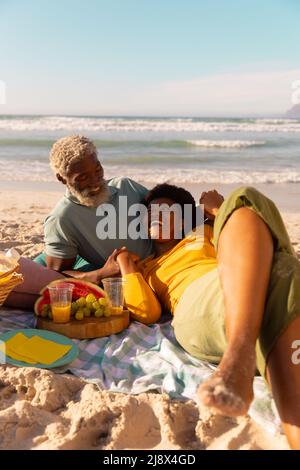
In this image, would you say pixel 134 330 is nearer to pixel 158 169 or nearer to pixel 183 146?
pixel 158 169

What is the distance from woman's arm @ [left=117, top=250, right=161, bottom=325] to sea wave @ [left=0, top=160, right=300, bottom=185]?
6.74 meters

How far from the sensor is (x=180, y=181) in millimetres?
10000

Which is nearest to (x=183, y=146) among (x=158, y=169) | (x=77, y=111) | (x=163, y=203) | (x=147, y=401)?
(x=158, y=169)

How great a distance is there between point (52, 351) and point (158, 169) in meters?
9.20

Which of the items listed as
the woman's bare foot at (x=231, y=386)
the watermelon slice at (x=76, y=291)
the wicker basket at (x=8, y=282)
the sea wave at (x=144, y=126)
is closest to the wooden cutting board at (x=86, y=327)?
the watermelon slice at (x=76, y=291)

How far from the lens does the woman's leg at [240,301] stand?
5.49ft

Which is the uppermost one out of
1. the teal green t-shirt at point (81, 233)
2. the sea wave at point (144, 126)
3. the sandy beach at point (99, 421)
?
the sea wave at point (144, 126)

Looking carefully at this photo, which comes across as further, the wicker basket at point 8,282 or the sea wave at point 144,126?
the sea wave at point 144,126

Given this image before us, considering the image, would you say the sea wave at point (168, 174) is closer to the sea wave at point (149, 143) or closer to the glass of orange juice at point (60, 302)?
the sea wave at point (149, 143)

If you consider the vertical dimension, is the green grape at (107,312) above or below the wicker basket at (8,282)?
below

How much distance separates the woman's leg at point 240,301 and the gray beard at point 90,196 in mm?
1446

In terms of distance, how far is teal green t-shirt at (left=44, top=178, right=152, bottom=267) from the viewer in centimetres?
351

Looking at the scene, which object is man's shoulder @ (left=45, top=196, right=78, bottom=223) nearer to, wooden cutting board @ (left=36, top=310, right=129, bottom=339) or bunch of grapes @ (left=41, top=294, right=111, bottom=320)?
bunch of grapes @ (left=41, top=294, right=111, bottom=320)

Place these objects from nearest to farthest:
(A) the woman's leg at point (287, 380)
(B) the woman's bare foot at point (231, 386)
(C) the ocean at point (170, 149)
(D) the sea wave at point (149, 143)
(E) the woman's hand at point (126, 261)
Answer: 1. (B) the woman's bare foot at point (231, 386)
2. (A) the woman's leg at point (287, 380)
3. (E) the woman's hand at point (126, 261)
4. (C) the ocean at point (170, 149)
5. (D) the sea wave at point (149, 143)
